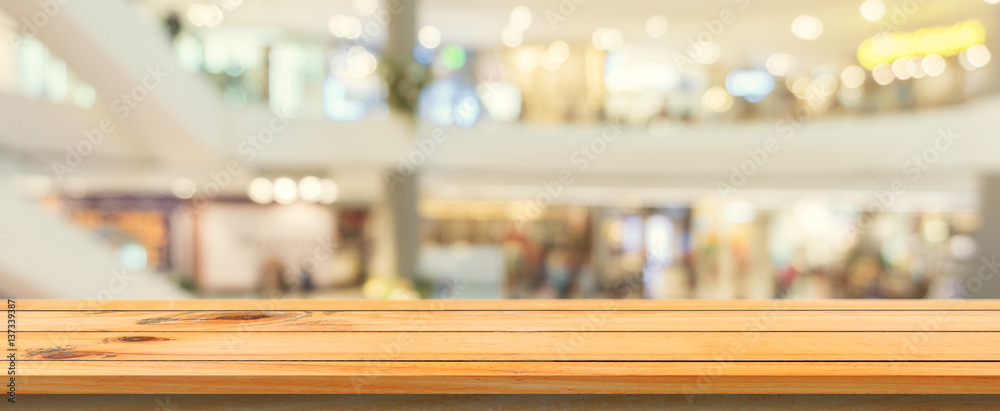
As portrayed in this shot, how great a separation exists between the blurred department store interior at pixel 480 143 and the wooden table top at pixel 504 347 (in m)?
3.43

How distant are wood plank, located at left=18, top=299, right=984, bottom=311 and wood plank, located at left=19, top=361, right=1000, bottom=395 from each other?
0.89 ft

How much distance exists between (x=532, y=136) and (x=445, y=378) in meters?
7.58

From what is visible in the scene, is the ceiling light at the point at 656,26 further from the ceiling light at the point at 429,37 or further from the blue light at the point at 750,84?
the ceiling light at the point at 429,37

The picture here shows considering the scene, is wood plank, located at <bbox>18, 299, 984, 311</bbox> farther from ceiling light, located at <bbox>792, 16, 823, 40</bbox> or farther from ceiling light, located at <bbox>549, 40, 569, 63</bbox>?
ceiling light, located at <bbox>549, 40, 569, 63</bbox>

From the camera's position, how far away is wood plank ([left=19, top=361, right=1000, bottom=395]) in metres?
0.88

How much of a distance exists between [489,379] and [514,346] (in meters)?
0.11

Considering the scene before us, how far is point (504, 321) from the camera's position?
1.13 meters

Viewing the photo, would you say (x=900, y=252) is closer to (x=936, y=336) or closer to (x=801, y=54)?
(x=801, y=54)

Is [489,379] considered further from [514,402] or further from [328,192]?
[328,192]

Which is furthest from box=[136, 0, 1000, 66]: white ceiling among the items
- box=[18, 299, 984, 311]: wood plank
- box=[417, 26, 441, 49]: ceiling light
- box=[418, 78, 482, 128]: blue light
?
box=[18, 299, 984, 311]: wood plank

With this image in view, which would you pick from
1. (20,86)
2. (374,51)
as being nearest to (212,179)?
(20,86)

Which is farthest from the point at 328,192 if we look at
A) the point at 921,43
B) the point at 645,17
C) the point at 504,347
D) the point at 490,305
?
the point at 504,347

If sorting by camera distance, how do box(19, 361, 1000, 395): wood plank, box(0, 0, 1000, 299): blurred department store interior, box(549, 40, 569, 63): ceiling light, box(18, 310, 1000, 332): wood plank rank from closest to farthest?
box(19, 361, 1000, 395): wood plank, box(18, 310, 1000, 332): wood plank, box(0, 0, 1000, 299): blurred department store interior, box(549, 40, 569, 63): ceiling light

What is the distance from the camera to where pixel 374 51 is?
38.3ft
